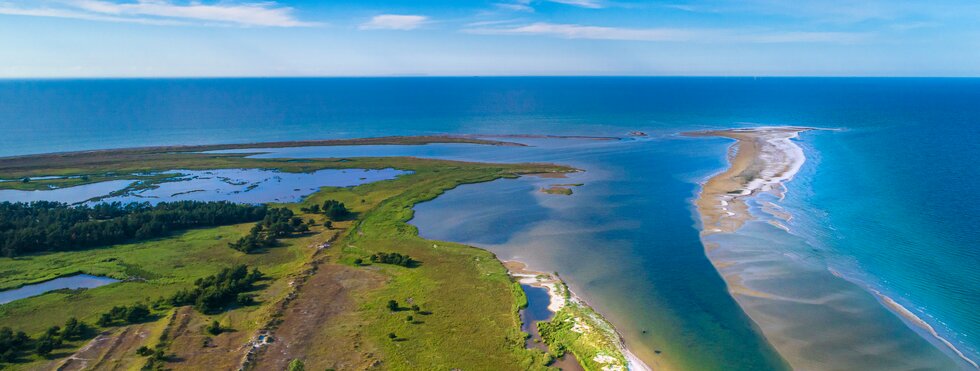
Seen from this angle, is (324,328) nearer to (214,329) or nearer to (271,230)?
(214,329)

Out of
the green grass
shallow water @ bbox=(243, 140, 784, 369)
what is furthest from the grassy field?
shallow water @ bbox=(243, 140, 784, 369)

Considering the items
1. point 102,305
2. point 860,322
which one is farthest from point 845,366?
point 102,305

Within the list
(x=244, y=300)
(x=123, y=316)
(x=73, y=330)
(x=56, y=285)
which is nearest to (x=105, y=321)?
(x=123, y=316)

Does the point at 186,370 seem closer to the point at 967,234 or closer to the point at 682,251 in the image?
the point at 682,251

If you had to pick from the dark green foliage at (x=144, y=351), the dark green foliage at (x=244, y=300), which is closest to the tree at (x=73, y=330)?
the dark green foliage at (x=144, y=351)

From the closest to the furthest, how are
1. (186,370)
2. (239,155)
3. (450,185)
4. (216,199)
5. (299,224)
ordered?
(186,370)
(299,224)
(216,199)
(450,185)
(239,155)
